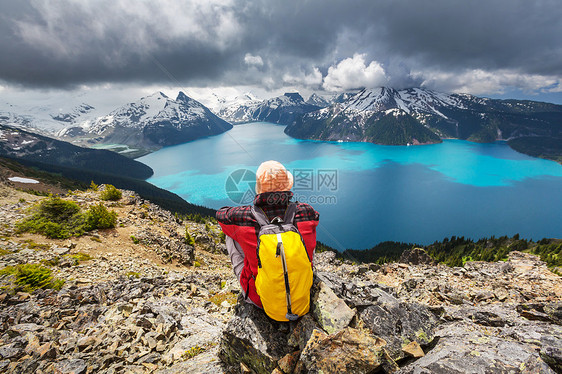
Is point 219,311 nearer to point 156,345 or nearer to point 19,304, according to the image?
point 156,345

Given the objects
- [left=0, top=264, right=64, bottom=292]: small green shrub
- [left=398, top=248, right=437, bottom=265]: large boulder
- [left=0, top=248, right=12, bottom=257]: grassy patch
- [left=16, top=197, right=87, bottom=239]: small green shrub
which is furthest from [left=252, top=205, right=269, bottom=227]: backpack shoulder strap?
[left=398, top=248, right=437, bottom=265]: large boulder

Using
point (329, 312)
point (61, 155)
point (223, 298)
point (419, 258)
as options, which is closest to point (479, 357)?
point (329, 312)

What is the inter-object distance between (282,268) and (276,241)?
322mm

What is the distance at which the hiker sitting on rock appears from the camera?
8.28ft

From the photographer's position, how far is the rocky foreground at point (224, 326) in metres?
2.70

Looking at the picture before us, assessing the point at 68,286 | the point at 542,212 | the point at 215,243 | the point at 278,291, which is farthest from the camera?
the point at 542,212

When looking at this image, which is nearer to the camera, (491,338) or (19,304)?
(491,338)

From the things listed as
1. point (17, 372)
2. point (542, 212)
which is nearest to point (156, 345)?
point (17, 372)

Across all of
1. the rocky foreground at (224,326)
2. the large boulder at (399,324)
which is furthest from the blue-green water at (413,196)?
the large boulder at (399,324)

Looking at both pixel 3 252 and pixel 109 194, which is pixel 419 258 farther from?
pixel 3 252

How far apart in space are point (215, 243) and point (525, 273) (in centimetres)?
1916

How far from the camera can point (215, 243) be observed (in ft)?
57.0

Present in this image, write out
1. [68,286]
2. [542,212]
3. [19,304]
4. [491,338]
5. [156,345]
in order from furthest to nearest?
[542,212] < [68,286] < [19,304] < [156,345] < [491,338]

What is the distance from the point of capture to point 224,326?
568cm
